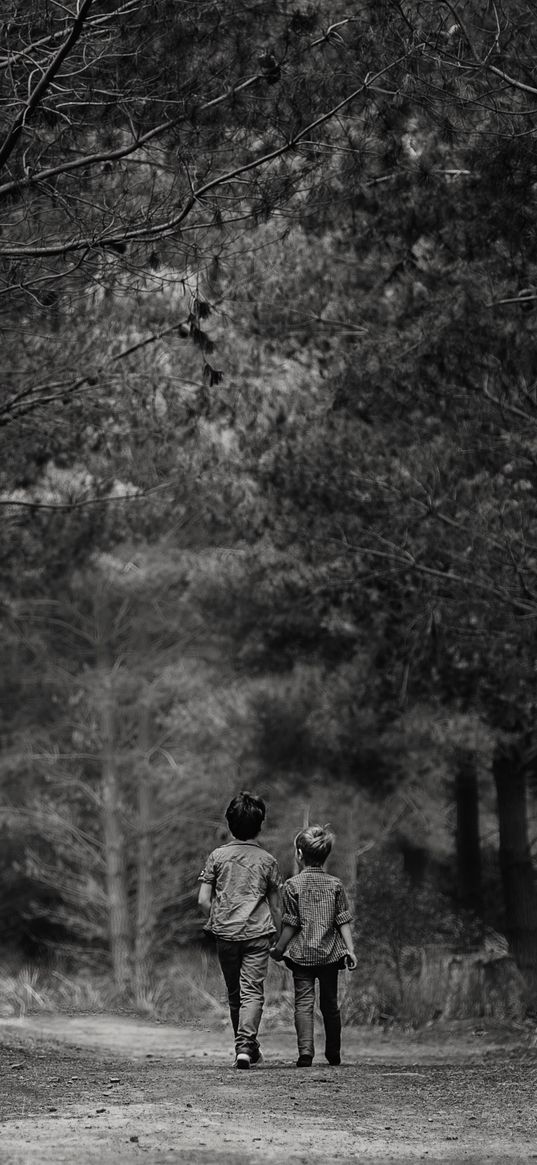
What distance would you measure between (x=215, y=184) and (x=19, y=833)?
1797 cm

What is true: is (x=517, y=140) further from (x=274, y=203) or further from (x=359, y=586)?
(x=359, y=586)

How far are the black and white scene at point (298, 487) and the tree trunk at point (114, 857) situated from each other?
1294mm

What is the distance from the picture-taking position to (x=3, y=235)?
7676 mm

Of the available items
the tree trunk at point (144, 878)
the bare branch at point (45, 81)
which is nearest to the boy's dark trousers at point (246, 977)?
the bare branch at point (45, 81)

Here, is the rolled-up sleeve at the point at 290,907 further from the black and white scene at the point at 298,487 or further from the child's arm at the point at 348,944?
the child's arm at the point at 348,944

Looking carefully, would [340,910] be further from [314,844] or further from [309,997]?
[309,997]

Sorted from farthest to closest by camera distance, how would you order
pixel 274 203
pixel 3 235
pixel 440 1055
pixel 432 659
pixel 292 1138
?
1. pixel 432 659
2. pixel 440 1055
3. pixel 3 235
4. pixel 274 203
5. pixel 292 1138

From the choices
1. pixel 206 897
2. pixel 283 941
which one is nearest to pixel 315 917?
pixel 283 941

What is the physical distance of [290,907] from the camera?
746 centimetres

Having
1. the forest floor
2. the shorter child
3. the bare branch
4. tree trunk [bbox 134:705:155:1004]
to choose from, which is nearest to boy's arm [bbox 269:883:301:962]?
the shorter child

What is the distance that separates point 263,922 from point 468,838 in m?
11.6

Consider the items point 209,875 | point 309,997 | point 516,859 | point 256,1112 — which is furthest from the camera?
point 516,859

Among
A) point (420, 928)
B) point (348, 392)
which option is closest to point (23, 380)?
point (348, 392)

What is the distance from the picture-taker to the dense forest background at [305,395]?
21.9 ft
